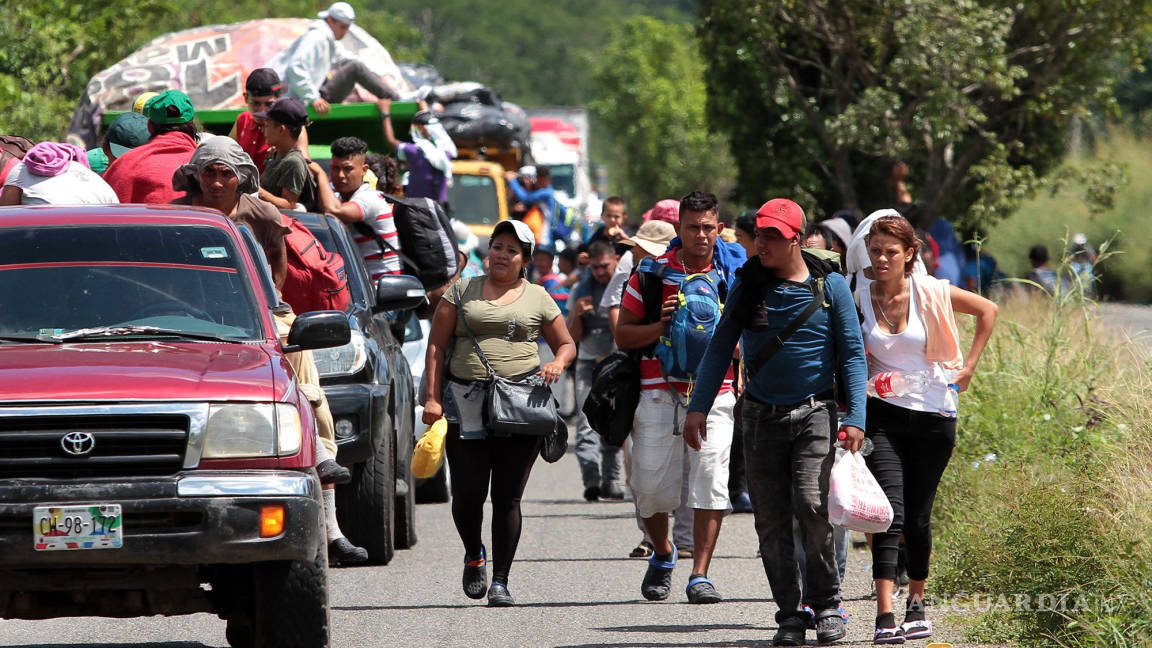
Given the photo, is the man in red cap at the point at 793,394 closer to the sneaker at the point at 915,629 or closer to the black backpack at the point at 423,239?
the sneaker at the point at 915,629

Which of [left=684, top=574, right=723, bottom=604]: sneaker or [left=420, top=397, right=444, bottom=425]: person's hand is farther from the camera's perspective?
[left=684, top=574, right=723, bottom=604]: sneaker

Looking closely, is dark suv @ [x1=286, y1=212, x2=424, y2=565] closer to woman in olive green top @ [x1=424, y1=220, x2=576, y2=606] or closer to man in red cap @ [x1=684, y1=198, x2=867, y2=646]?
woman in olive green top @ [x1=424, y1=220, x2=576, y2=606]

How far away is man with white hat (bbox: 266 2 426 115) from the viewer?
14305 millimetres

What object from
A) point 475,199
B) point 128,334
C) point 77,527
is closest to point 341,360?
point 128,334

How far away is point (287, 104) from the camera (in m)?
10.3

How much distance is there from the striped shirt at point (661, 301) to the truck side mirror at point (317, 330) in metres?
Answer: 2.15

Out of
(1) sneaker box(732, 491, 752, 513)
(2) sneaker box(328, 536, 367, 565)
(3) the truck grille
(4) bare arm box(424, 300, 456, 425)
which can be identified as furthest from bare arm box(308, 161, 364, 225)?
(3) the truck grille

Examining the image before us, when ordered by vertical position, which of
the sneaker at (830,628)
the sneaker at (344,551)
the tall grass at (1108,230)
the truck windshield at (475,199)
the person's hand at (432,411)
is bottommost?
the tall grass at (1108,230)

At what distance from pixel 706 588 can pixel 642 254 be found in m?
2.11

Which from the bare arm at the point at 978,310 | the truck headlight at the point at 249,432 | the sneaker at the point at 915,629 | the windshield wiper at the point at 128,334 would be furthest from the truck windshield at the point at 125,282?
the bare arm at the point at 978,310

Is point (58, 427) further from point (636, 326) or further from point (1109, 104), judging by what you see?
point (1109, 104)

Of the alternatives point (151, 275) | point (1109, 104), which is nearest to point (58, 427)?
point (151, 275)

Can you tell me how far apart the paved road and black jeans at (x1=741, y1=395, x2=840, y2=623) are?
0.87 feet

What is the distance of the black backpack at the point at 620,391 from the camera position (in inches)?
344
